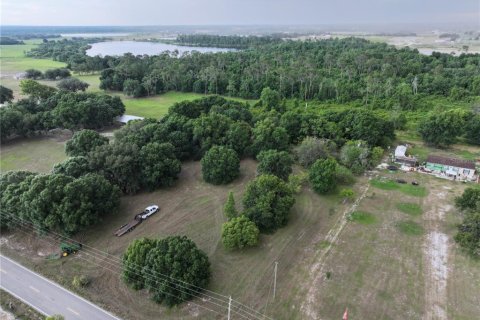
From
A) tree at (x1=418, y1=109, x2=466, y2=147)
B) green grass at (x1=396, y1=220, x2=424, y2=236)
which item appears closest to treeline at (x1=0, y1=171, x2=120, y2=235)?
green grass at (x1=396, y1=220, x2=424, y2=236)

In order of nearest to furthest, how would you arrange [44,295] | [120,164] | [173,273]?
[173,273]
[44,295]
[120,164]

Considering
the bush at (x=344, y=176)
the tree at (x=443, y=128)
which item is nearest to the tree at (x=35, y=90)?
the bush at (x=344, y=176)

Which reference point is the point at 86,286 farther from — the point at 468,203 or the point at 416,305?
the point at 468,203

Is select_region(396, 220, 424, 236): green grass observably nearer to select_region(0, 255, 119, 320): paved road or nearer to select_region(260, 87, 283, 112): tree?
select_region(0, 255, 119, 320): paved road

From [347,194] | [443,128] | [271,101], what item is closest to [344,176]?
[347,194]

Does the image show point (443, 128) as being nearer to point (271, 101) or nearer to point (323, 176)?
point (323, 176)

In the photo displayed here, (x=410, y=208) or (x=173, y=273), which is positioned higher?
(x=173, y=273)
